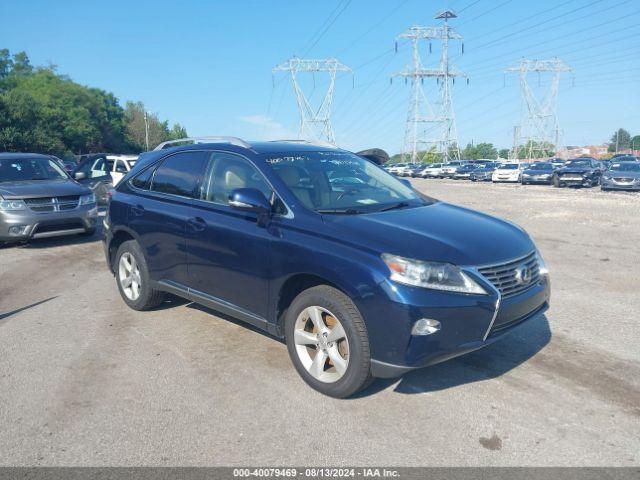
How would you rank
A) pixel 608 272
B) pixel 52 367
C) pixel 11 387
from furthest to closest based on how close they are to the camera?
pixel 608 272
pixel 52 367
pixel 11 387

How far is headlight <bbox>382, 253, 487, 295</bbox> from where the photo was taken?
11.2 ft

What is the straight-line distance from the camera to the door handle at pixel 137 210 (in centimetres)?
556

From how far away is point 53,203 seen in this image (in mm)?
10008

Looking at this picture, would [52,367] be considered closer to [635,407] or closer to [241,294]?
[241,294]

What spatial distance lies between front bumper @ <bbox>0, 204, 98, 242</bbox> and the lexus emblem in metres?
8.75

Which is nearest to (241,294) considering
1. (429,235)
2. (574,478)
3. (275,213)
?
(275,213)

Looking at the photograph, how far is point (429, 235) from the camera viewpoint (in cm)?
379

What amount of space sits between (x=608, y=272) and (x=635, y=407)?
4.45 m

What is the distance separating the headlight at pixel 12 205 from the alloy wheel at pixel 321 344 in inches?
305

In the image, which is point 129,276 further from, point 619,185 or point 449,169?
point 449,169

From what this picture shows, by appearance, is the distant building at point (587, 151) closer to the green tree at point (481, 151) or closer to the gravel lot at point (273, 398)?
the green tree at point (481, 151)

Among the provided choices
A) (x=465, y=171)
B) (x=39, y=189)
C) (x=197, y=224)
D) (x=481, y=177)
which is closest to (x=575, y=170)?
(x=481, y=177)

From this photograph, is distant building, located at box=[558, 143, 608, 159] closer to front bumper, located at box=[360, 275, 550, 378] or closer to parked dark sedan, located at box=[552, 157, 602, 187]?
parked dark sedan, located at box=[552, 157, 602, 187]

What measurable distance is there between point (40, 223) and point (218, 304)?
6597 mm
